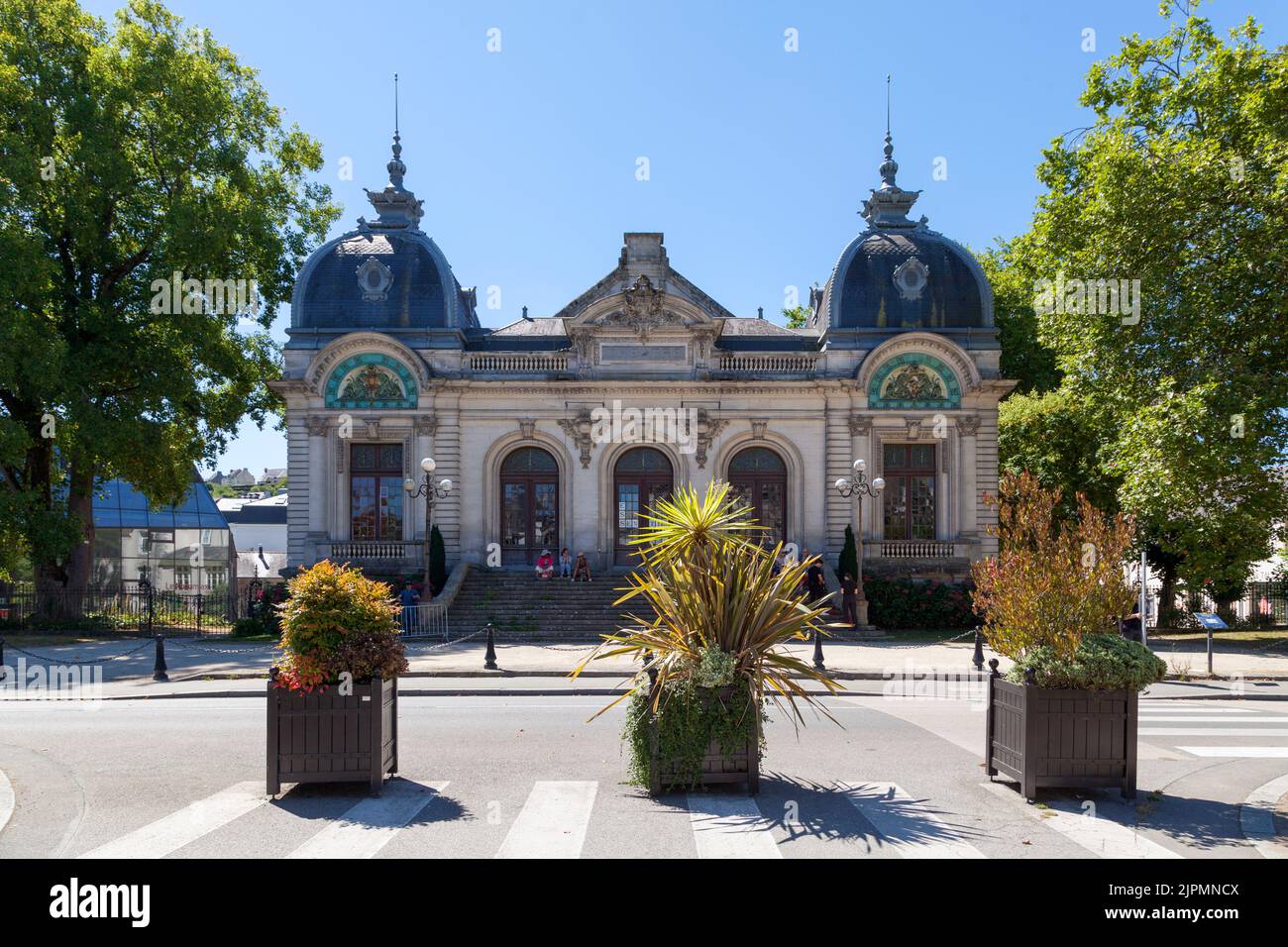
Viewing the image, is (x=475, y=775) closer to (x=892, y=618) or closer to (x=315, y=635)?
(x=315, y=635)

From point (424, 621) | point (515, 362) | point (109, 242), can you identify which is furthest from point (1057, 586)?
point (109, 242)

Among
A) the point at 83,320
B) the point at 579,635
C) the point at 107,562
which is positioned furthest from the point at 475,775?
the point at 107,562

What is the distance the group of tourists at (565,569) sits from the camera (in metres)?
29.4

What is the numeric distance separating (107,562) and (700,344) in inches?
1195

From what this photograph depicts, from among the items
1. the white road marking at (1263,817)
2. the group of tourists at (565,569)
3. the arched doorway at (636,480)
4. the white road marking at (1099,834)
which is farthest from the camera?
the arched doorway at (636,480)

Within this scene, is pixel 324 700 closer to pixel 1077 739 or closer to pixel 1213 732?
pixel 1077 739

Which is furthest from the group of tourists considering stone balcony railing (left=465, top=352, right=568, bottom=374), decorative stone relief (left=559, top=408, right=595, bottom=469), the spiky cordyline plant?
the spiky cordyline plant

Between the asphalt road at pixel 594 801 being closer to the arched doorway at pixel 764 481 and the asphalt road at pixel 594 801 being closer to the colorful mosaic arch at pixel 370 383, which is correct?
the arched doorway at pixel 764 481

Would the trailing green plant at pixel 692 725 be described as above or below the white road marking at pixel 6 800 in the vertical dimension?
above

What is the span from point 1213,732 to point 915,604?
1538 cm

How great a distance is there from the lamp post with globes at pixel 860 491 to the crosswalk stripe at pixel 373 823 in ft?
62.5

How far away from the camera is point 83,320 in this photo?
27.7 meters

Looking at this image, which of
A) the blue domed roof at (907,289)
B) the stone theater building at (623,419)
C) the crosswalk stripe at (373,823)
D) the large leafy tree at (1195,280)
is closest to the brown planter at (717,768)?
the crosswalk stripe at (373,823)

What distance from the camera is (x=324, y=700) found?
28.7 ft
